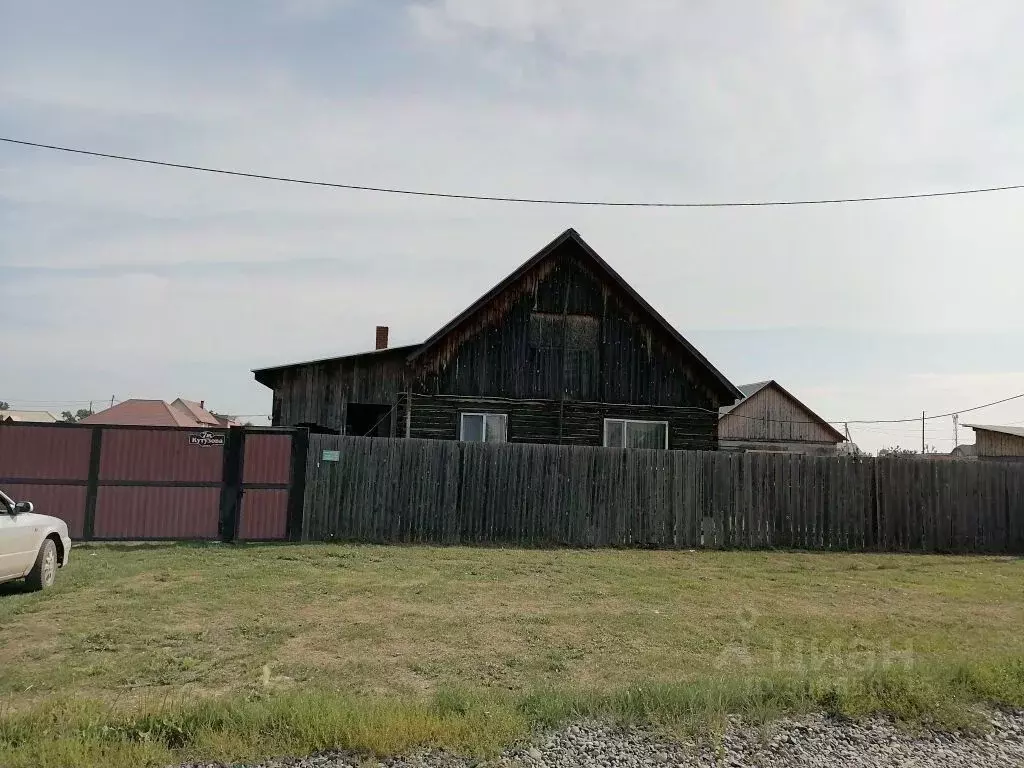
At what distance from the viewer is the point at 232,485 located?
44.6 feet

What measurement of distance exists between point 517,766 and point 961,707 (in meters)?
3.33

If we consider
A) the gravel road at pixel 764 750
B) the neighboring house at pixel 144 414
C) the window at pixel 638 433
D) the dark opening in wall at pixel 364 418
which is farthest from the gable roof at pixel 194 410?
the gravel road at pixel 764 750

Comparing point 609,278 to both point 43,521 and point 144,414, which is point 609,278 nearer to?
point 43,521

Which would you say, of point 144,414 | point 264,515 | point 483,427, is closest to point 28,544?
point 264,515

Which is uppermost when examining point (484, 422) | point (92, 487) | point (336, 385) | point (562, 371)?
point (562, 371)

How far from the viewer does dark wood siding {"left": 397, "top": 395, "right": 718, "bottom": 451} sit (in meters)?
18.6

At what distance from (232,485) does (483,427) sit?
22.1 ft

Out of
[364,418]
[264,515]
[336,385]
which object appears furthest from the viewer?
[364,418]

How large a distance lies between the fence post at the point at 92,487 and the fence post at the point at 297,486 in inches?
122

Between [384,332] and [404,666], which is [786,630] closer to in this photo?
[404,666]

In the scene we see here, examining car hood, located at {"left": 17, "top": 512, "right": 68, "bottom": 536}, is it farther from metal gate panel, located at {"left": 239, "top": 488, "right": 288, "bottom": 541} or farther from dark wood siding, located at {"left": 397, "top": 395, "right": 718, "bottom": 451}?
dark wood siding, located at {"left": 397, "top": 395, "right": 718, "bottom": 451}

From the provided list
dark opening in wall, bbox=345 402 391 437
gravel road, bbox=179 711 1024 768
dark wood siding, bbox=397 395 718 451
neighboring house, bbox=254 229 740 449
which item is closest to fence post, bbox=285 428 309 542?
neighboring house, bbox=254 229 740 449

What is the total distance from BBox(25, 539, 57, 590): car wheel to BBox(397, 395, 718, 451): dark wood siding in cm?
940

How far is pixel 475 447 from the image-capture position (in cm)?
1498
